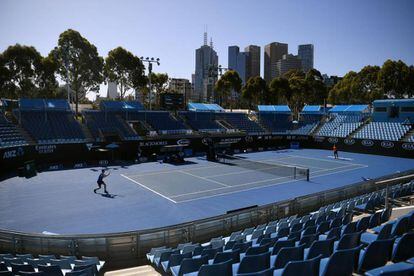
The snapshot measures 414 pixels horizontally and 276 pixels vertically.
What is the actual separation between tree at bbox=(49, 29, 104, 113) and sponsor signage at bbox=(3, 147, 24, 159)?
20.9m

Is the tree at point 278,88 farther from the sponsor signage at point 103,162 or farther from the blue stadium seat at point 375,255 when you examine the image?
the blue stadium seat at point 375,255

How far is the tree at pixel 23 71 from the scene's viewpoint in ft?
153

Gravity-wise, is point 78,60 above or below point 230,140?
above

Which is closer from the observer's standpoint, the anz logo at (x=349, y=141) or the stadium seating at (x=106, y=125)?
the stadium seating at (x=106, y=125)

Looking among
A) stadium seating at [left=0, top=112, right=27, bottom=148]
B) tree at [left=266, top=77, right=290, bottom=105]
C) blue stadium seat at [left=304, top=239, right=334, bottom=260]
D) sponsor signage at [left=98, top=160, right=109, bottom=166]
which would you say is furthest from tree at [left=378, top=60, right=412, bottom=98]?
blue stadium seat at [left=304, top=239, right=334, bottom=260]

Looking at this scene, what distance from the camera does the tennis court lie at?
24.6 meters

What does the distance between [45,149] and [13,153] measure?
4.23 metres

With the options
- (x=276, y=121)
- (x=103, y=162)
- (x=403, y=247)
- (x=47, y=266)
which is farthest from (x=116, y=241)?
(x=276, y=121)

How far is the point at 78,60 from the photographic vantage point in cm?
5175

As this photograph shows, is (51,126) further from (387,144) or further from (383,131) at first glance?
(383,131)

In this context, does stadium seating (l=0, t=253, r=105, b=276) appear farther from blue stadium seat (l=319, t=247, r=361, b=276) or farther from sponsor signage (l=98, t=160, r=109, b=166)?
sponsor signage (l=98, t=160, r=109, b=166)

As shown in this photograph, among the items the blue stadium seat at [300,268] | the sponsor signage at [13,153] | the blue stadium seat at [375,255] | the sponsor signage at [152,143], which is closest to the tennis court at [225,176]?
the sponsor signage at [152,143]

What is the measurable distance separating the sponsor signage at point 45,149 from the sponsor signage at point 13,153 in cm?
206

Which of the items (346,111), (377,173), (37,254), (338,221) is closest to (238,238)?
(338,221)
